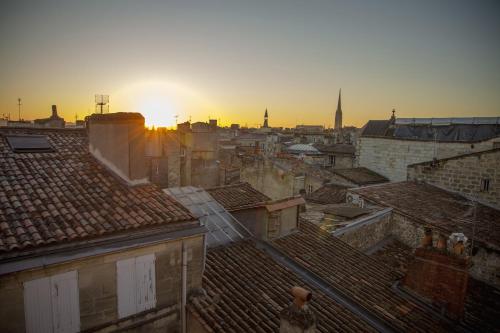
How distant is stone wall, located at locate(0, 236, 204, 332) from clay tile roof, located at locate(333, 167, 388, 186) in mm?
22784

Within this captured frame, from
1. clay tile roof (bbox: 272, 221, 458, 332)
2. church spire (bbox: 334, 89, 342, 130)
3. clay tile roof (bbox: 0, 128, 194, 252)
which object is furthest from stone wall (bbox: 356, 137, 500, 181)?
church spire (bbox: 334, 89, 342, 130)

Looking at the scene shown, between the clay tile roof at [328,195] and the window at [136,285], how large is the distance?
58.8 feet

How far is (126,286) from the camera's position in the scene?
627 cm

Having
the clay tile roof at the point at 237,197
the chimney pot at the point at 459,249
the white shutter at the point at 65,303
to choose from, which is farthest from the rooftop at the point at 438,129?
the white shutter at the point at 65,303

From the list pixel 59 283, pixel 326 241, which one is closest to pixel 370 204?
pixel 326 241

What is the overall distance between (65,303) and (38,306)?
42 centimetres

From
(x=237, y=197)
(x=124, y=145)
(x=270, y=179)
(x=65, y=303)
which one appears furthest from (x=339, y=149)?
(x=65, y=303)

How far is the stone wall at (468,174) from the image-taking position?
17062mm

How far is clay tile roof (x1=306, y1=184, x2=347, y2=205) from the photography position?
23.0m

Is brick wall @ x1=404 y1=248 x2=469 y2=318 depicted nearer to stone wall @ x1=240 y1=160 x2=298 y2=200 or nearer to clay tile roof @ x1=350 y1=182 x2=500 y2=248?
clay tile roof @ x1=350 y1=182 x2=500 y2=248

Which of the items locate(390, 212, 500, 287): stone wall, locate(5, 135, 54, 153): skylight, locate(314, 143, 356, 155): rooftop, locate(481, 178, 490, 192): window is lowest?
locate(390, 212, 500, 287): stone wall

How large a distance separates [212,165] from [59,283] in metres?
23.5

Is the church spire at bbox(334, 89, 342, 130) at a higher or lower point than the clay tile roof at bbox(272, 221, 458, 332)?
higher

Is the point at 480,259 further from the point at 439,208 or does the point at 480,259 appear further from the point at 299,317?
the point at 299,317
